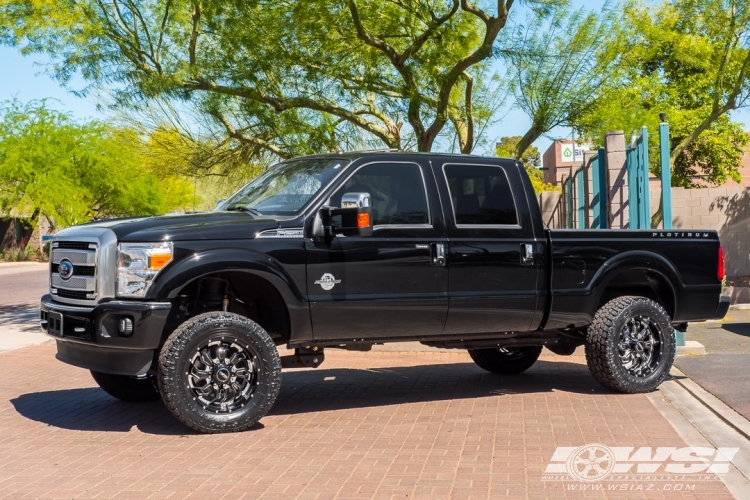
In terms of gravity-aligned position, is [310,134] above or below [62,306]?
above

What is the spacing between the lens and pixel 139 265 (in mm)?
7398

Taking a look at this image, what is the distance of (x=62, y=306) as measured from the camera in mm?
7828

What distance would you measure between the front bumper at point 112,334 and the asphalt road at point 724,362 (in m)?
4.76

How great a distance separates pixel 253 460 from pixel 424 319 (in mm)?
2249

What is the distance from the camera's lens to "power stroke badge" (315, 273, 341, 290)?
7992 millimetres

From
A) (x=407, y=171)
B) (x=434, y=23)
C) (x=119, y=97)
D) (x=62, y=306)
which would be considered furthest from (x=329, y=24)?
(x=62, y=306)

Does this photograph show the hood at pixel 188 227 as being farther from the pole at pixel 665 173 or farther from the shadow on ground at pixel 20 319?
the shadow on ground at pixel 20 319

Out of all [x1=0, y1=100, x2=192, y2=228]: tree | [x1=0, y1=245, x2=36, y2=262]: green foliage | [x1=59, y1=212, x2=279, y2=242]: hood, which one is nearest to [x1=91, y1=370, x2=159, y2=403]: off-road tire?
[x1=59, y1=212, x2=279, y2=242]: hood

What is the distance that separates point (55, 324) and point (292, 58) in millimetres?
7395

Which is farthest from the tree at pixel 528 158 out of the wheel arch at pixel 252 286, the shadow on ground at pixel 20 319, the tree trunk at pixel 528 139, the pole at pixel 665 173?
the shadow on ground at pixel 20 319

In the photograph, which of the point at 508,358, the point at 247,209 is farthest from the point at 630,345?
the point at 247,209

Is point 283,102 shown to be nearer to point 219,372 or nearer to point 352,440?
point 219,372

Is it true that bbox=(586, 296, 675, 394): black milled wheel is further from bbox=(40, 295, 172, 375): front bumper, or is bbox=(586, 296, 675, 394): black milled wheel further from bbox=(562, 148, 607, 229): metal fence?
bbox=(562, 148, 607, 229): metal fence

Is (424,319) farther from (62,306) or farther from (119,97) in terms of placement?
(119,97)
